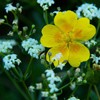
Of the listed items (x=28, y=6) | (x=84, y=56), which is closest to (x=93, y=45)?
(x=84, y=56)

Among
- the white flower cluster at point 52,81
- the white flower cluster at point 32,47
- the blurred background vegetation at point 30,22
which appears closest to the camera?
the white flower cluster at point 52,81

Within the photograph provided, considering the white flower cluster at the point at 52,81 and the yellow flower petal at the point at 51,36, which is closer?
the white flower cluster at the point at 52,81

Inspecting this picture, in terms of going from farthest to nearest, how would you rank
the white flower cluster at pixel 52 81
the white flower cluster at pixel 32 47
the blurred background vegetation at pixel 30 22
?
the blurred background vegetation at pixel 30 22
the white flower cluster at pixel 32 47
the white flower cluster at pixel 52 81

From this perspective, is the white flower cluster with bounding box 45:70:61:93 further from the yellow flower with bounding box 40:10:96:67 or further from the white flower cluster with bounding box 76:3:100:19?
Answer: the white flower cluster with bounding box 76:3:100:19

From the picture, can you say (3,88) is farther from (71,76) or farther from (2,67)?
(71,76)

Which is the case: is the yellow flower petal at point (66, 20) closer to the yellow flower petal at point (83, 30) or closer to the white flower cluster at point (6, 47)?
the yellow flower petal at point (83, 30)

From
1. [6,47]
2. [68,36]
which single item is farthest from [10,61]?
[68,36]

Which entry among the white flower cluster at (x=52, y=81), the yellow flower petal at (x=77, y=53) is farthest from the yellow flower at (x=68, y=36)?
the white flower cluster at (x=52, y=81)
